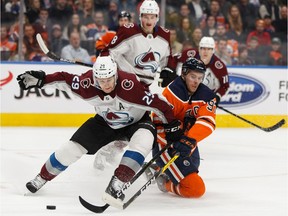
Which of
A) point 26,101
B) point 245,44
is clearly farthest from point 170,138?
point 245,44

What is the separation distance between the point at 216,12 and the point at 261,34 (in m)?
0.55

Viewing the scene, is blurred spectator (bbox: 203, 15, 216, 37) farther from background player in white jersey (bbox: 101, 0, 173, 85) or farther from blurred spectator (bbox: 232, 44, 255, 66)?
background player in white jersey (bbox: 101, 0, 173, 85)

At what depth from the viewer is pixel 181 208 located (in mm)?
4145

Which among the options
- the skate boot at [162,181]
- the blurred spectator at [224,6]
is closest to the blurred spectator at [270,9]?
the blurred spectator at [224,6]

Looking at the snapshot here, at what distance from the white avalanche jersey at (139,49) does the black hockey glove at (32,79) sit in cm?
130

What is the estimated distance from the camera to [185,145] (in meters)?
4.22

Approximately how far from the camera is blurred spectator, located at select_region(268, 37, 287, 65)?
866 cm

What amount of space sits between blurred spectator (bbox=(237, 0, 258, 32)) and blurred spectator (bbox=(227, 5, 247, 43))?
0.16ft

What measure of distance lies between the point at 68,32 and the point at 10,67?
2.31 feet

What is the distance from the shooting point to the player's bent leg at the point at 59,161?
4367 millimetres

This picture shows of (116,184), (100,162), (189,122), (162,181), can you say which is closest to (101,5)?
(100,162)

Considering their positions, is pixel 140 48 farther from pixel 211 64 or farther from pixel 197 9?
pixel 197 9

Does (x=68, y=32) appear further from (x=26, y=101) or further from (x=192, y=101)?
(x=192, y=101)

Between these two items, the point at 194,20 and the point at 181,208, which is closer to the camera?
the point at 181,208
